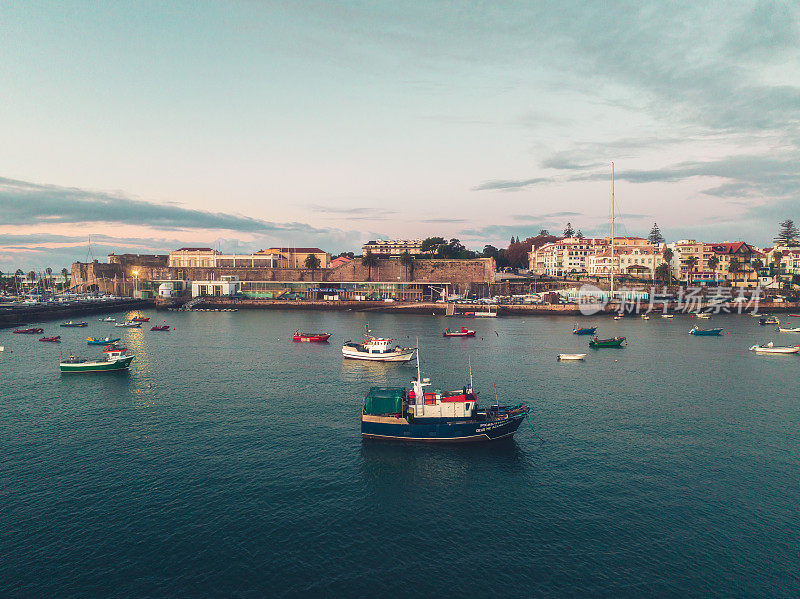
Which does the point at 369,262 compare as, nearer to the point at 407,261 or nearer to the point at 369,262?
the point at 369,262

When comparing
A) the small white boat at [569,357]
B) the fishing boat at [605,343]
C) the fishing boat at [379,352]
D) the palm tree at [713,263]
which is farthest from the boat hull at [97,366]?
the palm tree at [713,263]

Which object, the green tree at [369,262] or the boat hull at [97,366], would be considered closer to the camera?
the boat hull at [97,366]

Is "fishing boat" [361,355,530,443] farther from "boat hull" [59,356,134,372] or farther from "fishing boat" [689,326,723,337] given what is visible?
"fishing boat" [689,326,723,337]

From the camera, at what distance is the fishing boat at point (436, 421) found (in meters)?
35.4

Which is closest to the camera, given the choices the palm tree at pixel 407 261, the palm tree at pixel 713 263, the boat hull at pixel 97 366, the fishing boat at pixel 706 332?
the boat hull at pixel 97 366

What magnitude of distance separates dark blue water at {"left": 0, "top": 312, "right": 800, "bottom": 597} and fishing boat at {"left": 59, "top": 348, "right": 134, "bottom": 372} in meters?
4.65

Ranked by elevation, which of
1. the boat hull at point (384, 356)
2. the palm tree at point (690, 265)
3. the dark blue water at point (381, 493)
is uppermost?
the palm tree at point (690, 265)

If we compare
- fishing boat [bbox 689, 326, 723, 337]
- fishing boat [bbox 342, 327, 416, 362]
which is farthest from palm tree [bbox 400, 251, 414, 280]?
fishing boat [bbox 342, 327, 416, 362]

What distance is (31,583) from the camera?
20.1 meters

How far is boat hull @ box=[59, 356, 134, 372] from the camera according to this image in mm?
58094

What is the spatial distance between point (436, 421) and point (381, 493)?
8749 mm

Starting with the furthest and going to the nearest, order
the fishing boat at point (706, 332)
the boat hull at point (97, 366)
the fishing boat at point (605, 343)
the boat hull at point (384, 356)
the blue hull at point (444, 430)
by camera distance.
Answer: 1. the fishing boat at point (706, 332)
2. the fishing boat at point (605, 343)
3. the boat hull at point (384, 356)
4. the boat hull at point (97, 366)
5. the blue hull at point (444, 430)

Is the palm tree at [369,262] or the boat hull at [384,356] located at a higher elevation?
the palm tree at [369,262]

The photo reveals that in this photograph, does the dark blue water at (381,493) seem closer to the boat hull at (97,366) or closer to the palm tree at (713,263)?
the boat hull at (97,366)
